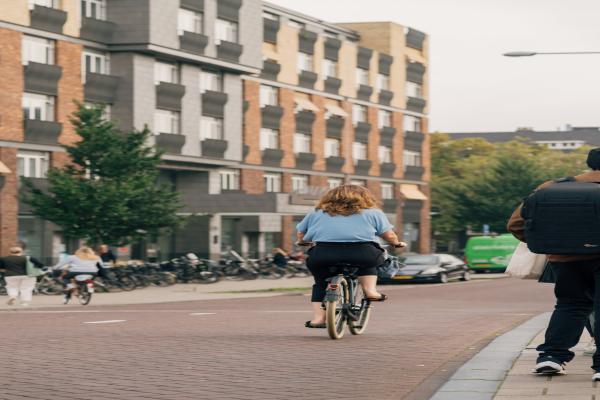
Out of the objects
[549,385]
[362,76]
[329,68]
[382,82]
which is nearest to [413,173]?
[382,82]

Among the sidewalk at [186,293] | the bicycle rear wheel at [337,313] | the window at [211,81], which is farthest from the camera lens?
the window at [211,81]

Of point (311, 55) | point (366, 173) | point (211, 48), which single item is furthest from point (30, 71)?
point (366, 173)

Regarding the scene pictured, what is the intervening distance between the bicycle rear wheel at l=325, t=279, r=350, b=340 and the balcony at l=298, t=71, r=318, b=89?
57.6 m

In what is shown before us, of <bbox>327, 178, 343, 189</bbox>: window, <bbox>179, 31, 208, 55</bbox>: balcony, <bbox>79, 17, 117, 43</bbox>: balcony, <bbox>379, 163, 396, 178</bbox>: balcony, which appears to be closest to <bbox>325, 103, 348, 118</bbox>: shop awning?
<bbox>327, 178, 343, 189</bbox>: window

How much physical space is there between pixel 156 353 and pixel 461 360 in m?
2.68

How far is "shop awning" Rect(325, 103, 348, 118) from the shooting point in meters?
71.3

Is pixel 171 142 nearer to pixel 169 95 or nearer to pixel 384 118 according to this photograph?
pixel 169 95

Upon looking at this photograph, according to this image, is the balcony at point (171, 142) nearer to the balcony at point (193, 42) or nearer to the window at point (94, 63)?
the window at point (94, 63)

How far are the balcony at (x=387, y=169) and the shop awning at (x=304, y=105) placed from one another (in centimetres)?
1054

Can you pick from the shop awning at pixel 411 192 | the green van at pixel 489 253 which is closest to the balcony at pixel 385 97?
the shop awning at pixel 411 192

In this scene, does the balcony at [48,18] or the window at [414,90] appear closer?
the balcony at [48,18]

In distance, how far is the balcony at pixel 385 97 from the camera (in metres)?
78.8

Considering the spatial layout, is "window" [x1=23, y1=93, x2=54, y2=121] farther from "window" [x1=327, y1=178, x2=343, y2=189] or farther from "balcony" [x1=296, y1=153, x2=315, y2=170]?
"window" [x1=327, y1=178, x2=343, y2=189]

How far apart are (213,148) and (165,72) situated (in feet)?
16.2
